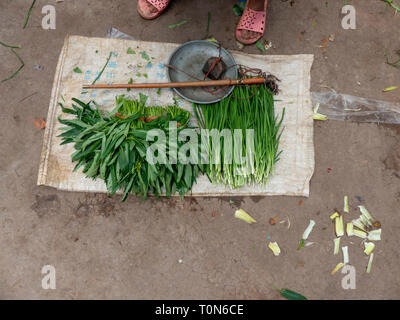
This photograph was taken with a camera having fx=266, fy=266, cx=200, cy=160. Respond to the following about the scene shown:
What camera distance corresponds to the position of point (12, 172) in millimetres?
2135

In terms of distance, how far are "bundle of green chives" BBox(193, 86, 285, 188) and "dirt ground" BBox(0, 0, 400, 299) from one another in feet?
0.90

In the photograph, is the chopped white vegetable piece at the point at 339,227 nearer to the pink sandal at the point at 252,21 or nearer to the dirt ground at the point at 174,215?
the dirt ground at the point at 174,215

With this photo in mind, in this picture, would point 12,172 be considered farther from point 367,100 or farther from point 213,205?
point 367,100

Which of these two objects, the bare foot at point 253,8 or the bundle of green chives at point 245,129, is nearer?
the bundle of green chives at point 245,129

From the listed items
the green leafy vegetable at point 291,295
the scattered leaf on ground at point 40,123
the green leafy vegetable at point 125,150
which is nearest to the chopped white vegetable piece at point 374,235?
the green leafy vegetable at point 291,295

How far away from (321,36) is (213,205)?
5.81 feet

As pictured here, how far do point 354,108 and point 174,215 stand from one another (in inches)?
70.4

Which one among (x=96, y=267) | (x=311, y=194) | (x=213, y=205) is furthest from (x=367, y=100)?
(x=96, y=267)

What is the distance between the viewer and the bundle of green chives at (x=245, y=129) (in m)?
2.00

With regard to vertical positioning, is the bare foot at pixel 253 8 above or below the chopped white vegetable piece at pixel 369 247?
above

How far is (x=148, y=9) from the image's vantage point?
7.33 feet

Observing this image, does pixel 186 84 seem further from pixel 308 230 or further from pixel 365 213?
pixel 365 213

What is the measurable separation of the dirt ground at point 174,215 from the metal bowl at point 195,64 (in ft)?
0.53

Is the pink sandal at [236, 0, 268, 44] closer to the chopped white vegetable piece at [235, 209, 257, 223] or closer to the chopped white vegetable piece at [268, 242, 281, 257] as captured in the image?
the chopped white vegetable piece at [235, 209, 257, 223]
